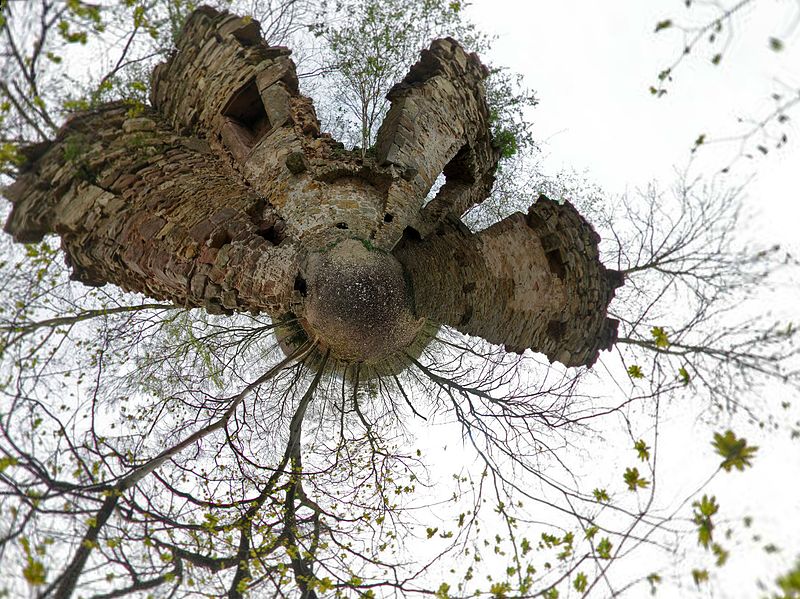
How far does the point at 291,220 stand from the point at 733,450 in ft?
11.8

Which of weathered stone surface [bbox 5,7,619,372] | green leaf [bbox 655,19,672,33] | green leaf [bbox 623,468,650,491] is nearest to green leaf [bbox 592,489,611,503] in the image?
green leaf [bbox 623,468,650,491]

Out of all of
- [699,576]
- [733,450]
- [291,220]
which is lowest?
[699,576]

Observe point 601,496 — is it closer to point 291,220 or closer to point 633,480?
point 633,480

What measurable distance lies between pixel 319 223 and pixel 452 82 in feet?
8.09

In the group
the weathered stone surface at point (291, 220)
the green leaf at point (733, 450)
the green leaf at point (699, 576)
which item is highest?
the weathered stone surface at point (291, 220)

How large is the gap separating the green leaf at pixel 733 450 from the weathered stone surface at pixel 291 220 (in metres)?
2.29

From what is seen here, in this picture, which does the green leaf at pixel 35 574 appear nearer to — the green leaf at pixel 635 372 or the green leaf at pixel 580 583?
the green leaf at pixel 580 583

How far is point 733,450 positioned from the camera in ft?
8.97

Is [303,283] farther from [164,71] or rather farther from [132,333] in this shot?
[132,333]

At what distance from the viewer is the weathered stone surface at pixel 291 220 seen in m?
4.27

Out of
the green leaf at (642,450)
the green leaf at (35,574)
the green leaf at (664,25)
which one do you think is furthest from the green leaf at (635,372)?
the green leaf at (35,574)

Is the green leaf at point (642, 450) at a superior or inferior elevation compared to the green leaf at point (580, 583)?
superior

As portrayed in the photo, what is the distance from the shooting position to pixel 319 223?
449 cm

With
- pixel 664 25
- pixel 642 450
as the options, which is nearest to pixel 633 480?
pixel 642 450
